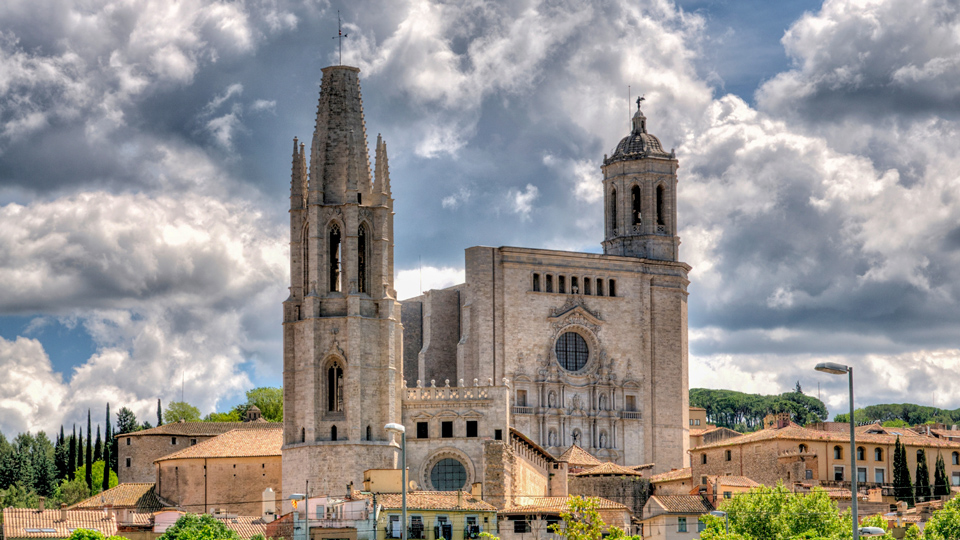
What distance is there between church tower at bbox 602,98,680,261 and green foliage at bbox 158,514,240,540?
157 feet

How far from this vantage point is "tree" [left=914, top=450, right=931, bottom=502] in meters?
92.6

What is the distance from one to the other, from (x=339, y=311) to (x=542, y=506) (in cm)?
1481

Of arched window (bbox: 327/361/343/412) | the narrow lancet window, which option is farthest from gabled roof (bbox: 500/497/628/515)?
the narrow lancet window

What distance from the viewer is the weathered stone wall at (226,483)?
8288cm

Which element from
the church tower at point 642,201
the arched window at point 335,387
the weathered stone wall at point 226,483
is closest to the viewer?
the arched window at point 335,387

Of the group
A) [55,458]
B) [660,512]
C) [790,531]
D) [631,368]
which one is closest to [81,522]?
[660,512]

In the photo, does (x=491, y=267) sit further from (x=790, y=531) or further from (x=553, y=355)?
(x=790, y=531)

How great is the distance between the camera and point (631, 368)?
3935 inches

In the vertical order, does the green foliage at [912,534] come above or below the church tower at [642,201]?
below

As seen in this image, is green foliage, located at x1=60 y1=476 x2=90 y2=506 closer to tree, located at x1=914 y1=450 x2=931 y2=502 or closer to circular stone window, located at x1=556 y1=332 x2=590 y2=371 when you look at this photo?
circular stone window, located at x1=556 y1=332 x2=590 y2=371

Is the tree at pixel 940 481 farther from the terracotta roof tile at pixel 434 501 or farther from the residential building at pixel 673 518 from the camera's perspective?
the terracotta roof tile at pixel 434 501

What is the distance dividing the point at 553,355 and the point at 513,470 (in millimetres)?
21864

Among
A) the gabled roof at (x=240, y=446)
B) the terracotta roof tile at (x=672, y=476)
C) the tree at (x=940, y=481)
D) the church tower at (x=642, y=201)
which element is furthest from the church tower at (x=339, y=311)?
the tree at (x=940, y=481)

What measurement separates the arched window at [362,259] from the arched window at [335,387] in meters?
4.42
